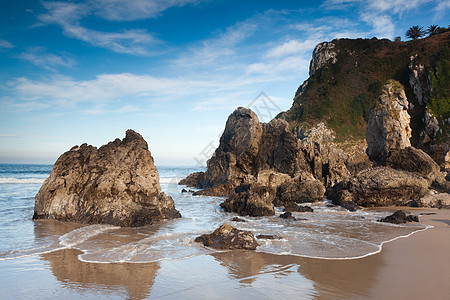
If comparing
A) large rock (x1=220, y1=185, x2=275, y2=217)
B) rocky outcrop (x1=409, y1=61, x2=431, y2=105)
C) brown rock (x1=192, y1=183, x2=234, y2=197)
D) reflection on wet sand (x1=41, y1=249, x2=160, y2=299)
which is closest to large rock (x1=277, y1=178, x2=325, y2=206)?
large rock (x1=220, y1=185, x2=275, y2=217)

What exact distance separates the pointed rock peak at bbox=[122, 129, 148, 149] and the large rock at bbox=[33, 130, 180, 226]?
40 centimetres

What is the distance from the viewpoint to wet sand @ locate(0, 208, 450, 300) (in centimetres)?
509

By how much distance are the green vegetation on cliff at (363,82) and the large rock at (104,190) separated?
180 feet

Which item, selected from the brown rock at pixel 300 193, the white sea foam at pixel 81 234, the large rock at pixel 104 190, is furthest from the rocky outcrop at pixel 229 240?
the brown rock at pixel 300 193

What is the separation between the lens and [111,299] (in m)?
4.86

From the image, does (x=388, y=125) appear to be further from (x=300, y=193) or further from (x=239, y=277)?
(x=239, y=277)

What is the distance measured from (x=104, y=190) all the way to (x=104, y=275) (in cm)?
727

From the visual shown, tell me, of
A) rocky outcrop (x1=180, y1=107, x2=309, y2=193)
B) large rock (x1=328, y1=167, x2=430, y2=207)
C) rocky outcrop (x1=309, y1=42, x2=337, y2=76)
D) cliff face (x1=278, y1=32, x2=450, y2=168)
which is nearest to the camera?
large rock (x1=328, y1=167, x2=430, y2=207)

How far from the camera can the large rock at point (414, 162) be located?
21.9m

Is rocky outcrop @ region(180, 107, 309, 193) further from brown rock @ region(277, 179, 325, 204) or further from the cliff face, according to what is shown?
the cliff face

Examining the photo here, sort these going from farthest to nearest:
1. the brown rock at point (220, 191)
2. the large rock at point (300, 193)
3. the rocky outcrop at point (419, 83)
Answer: the rocky outcrop at point (419, 83) → the brown rock at point (220, 191) → the large rock at point (300, 193)

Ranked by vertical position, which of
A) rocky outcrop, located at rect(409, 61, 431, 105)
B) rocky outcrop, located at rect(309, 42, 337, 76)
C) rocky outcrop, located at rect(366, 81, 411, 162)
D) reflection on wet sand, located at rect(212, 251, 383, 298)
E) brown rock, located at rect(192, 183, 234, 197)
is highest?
rocky outcrop, located at rect(309, 42, 337, 76)

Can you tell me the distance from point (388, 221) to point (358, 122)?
6494cm

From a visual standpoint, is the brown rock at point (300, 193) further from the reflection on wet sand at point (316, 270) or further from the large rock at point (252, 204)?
the reflection on wet sand at point (316, 270)
